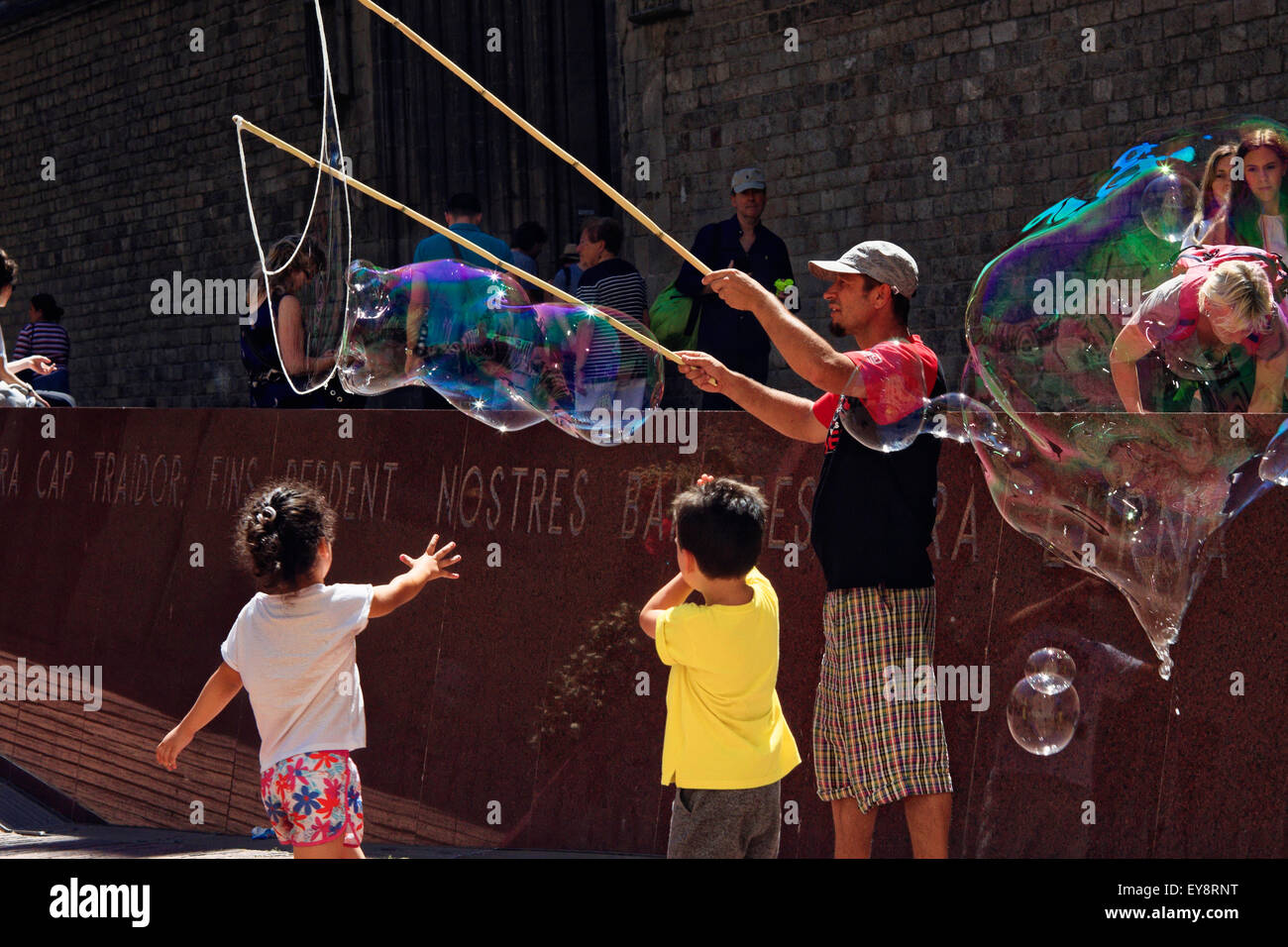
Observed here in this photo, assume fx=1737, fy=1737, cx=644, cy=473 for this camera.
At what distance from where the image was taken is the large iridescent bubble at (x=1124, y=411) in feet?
16.0

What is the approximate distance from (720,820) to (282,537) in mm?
1423

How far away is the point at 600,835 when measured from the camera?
6.55 metres

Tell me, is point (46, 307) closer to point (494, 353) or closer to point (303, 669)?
point (494, 353)

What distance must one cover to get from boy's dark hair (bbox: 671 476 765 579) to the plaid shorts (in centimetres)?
49

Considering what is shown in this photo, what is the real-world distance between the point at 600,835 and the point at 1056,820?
5.78 ft

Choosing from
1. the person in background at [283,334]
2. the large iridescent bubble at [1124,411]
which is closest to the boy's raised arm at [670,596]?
the large iridescent bubble at [1124,411]

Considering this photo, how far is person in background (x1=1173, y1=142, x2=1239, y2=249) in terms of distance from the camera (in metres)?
4.89

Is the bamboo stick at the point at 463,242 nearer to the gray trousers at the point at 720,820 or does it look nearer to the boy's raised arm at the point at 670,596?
the boy's raised arm at the point at 670,596

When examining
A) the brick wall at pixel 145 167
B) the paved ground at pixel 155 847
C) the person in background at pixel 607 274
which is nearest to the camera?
the paved ground at pixel 155 847

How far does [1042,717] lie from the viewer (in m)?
5.20

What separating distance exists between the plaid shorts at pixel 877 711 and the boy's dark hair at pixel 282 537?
4.74 ft

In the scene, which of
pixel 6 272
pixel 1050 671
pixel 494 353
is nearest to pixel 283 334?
pixel 494 353

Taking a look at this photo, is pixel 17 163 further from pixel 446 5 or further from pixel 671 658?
pixel 671 658
